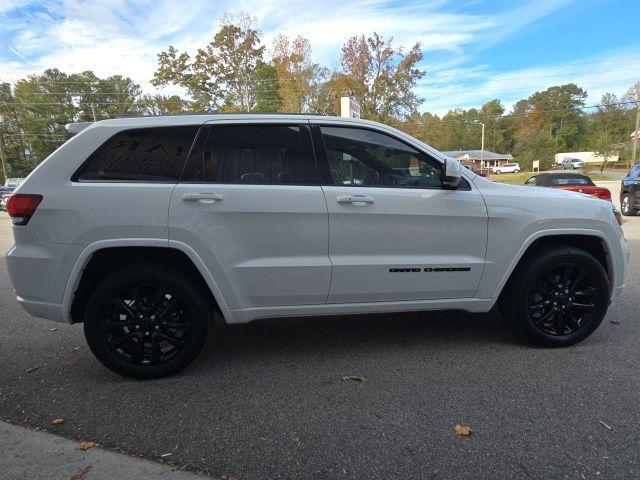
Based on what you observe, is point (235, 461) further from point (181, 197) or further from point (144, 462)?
point (181, 197)

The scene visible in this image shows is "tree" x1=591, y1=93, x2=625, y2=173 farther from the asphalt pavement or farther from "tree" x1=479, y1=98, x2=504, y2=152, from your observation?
the asphalt pavement

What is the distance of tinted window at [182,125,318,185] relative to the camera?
3152 millimetres

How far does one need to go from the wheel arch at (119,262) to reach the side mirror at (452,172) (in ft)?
6.14

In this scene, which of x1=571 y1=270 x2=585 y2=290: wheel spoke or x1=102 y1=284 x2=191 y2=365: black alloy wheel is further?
x1=571 y1=270 x2=585 y2=290: wheel spoke

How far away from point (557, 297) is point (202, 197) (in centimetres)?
292

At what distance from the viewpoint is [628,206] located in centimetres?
1335

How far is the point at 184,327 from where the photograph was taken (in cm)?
321

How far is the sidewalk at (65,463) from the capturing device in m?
2.24

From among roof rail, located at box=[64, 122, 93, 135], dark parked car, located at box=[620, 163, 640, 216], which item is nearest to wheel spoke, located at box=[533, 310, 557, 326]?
roof rail, located at box=[64, 122, 93, 135]

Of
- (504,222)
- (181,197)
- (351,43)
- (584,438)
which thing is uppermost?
(351,43)

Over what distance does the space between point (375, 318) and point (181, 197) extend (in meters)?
2.38

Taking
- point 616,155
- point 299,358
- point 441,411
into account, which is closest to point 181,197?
point 299,358

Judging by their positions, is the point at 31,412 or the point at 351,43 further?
the point at 351,43

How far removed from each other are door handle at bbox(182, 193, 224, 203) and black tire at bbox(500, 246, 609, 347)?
2.44m
